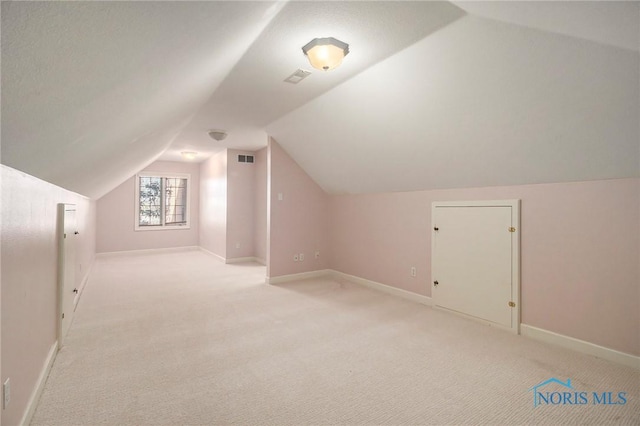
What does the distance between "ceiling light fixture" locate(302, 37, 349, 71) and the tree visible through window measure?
7139 millimetres

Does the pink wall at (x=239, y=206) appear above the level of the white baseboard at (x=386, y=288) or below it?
above

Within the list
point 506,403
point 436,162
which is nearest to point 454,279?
point 436,162

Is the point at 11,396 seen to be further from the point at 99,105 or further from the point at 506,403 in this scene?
the point at 506,403

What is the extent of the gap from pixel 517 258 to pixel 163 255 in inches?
291

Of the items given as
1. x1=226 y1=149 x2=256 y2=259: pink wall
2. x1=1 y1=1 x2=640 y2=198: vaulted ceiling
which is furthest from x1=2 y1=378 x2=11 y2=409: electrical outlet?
x1=226 y1=149 x2=256 y2=259: pink wall

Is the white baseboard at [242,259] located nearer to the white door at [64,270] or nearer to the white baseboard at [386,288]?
the white baseboard at [386,288]

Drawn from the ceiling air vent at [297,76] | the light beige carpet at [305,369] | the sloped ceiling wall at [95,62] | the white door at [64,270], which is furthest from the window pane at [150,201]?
the ceiling air vent at [297,76]

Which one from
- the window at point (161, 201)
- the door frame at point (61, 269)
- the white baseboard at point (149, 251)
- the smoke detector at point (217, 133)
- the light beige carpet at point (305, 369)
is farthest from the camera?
the window at point (161, 201)

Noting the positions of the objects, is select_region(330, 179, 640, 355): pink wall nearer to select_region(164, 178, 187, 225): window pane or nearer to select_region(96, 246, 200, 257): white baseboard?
select_region(96, 246, 200, 257): white baseboard

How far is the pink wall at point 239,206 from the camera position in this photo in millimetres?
6648

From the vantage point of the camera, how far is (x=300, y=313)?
3543mm

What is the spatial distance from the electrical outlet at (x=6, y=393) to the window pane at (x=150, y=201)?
23.0 feet

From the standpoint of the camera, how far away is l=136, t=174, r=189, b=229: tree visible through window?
7.84 m

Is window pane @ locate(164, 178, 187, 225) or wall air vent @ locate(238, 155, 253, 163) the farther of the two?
window pane @ locate(164, 178, 187, 225)
